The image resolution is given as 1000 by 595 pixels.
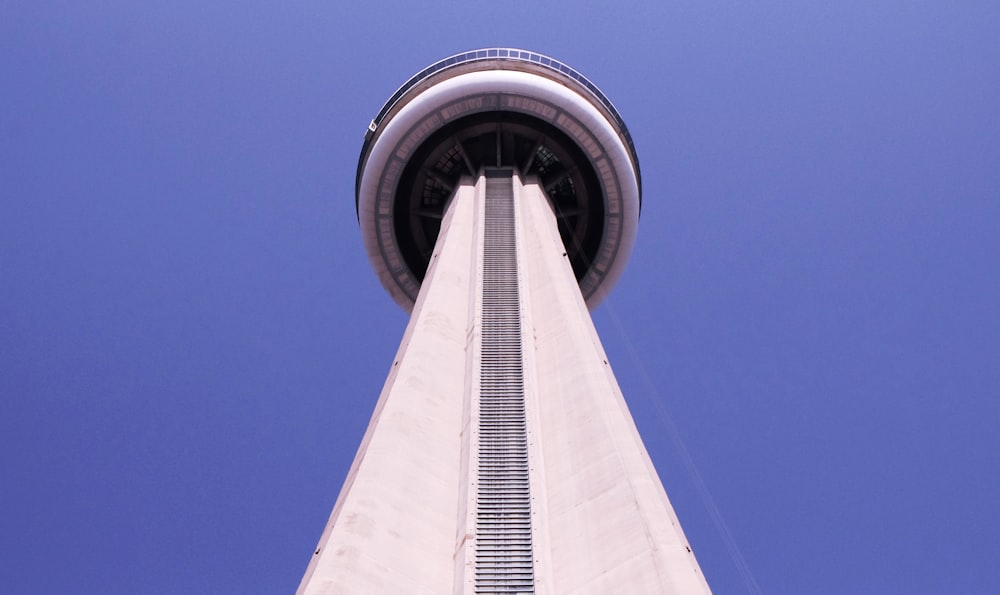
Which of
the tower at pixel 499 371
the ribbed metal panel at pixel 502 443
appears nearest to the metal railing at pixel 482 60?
the tower at pixel 499 371

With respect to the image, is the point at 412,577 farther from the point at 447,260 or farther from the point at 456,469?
the point at 447,260

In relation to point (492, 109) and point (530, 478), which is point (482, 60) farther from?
point (530, 478)

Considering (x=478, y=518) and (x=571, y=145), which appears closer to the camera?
(x=478, y=518)

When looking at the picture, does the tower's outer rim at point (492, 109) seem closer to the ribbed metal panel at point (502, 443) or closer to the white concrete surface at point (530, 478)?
the ribbed metal panel at point (502, 443)

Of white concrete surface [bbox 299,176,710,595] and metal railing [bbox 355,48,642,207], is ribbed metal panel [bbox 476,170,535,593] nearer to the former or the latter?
white concrete surface [bbox 299,176,710,595]

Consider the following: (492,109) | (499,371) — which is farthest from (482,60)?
(499,371)

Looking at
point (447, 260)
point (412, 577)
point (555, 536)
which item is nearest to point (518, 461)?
point (555, 536)

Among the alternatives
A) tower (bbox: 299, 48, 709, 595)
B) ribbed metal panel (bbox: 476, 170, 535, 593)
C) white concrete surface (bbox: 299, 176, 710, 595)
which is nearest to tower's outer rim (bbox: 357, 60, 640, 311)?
tower (bbox: 299, 48, 709, 595)
